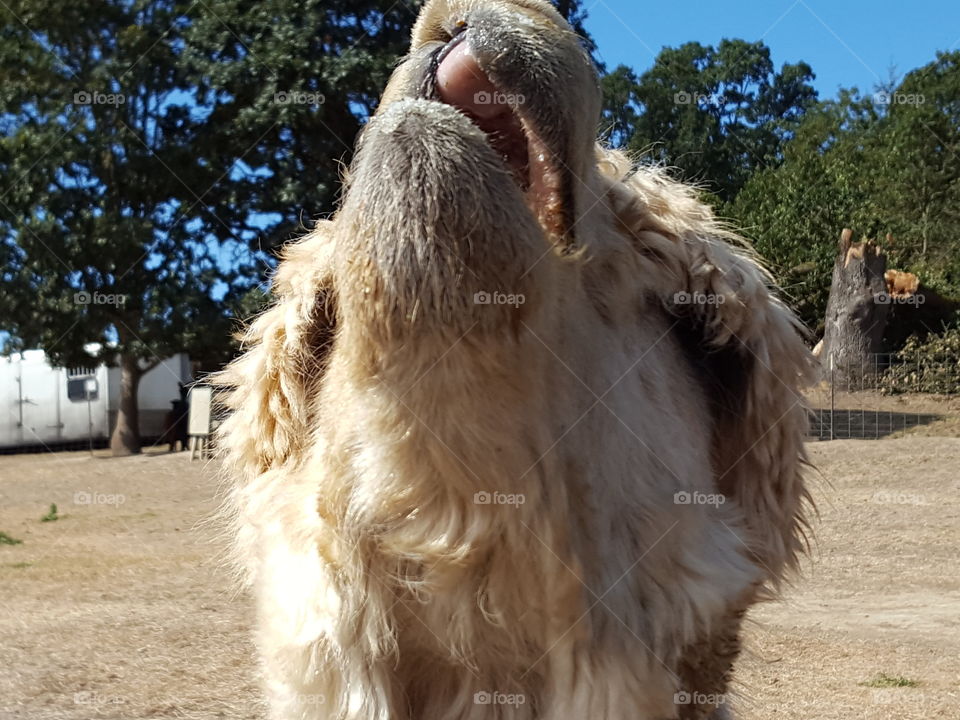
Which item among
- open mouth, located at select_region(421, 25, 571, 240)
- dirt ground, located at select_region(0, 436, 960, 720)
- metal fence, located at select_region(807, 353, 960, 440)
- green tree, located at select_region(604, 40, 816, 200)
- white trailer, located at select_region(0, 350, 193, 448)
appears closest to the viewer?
open mouth, located at select_region(421, 25, 571, 240)

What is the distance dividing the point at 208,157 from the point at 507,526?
671 inches

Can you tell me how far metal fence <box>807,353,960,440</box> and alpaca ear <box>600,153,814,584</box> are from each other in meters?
14.9

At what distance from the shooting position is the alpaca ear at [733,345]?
2197mm

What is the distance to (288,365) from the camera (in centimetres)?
215

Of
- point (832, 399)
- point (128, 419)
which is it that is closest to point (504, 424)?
point (832, 399)

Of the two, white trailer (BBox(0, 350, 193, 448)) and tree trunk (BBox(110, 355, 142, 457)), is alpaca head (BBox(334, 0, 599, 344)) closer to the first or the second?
tree trunk (BBox(110, 355, 142, 457))

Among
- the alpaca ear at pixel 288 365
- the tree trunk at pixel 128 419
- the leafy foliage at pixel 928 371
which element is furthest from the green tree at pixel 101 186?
the alpaca ear at pixel 288 365

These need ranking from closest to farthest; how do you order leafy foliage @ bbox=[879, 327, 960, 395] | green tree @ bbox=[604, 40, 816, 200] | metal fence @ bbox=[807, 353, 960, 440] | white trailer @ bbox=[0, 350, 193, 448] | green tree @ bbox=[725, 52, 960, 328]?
green tree @ bbox=[604, 40, 816, 200], metal fence @ bbox=[807, 353, 960, 440], leafy foliage @ bbox=[879, 327, 960, 395], green tree @ bbox=[725, 52, 960, 328], white trailer @ bbox=[0, 350, 193, 448]

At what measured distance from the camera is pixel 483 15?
5.24ft

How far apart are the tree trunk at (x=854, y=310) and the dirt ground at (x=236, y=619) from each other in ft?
19.7

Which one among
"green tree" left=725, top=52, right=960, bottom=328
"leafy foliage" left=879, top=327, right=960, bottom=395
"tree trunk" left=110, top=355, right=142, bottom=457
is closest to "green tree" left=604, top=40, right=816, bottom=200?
"green tree" left=725, top=52, right=960, bottom=328

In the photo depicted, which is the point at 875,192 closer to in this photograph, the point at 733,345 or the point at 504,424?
the point at 733,345

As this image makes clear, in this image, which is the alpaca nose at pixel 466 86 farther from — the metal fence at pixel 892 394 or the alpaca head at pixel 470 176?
the metal fence at pixel 892 394

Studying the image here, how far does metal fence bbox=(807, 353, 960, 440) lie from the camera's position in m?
16.8
